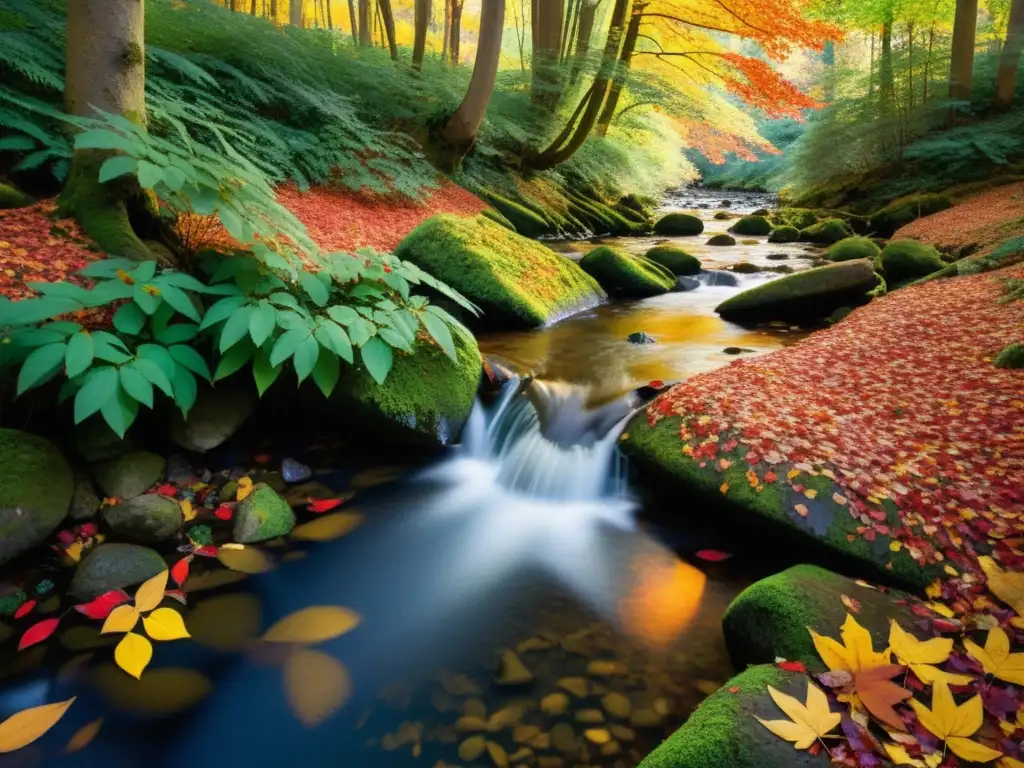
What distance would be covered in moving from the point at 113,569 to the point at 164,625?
417mm

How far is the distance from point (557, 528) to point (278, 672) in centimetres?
187

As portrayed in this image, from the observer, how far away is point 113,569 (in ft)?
9.05

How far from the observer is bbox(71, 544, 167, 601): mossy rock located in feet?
8.84

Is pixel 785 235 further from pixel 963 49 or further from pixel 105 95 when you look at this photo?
pixel 105 95

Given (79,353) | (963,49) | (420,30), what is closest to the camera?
(79,353)

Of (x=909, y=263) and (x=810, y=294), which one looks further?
(x=909, y=263)

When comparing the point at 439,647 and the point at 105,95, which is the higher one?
the point at 105,95

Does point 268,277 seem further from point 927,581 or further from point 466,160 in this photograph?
point 466,160

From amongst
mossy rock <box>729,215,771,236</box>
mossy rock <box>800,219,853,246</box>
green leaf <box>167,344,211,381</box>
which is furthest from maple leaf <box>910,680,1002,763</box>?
mossy rock <box>729,215,771,236</box>

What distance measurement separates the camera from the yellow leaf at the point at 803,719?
72.6 inches

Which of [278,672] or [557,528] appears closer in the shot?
[278,672]

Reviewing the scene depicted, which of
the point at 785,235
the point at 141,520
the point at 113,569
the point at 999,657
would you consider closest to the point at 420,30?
the point at 785,235

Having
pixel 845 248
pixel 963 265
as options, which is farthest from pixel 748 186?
pixel 963 265

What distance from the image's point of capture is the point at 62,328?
2732 mm
